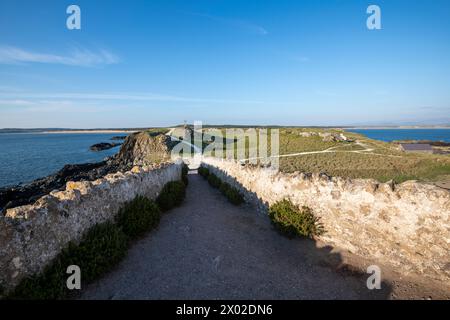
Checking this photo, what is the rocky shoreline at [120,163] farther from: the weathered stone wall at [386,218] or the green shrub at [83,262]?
the weathered stone wall at [386,218]

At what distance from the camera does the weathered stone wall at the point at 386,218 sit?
548cm

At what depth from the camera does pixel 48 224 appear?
189 inches

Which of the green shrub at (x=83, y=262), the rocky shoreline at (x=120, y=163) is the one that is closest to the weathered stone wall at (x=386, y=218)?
the green shrub at (x=83, y=262)

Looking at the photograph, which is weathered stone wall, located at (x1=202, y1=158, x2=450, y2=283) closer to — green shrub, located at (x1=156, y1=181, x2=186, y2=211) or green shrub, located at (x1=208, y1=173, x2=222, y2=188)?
green shrub, located at (x1=156, y1=181, x2=186, y2=211)

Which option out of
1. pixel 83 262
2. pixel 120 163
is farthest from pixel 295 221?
pixel 120 163

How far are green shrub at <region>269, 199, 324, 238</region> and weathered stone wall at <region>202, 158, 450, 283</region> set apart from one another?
0.22 metres

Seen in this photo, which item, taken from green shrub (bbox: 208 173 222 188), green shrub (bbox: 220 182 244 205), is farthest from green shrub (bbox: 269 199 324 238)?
green shrub (bbox: 208 173 222 188)

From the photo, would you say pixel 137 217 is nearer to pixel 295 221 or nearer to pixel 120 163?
pixel 295 221

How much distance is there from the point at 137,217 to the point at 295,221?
493 cm

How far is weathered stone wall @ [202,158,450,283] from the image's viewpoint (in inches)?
216

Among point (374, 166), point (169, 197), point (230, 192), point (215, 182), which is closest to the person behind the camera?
point (169, 197)

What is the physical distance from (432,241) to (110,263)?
7245 mm

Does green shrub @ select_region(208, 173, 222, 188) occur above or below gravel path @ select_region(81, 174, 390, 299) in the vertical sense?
above
